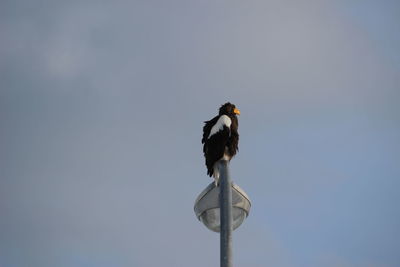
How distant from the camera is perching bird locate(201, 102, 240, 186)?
10.6m

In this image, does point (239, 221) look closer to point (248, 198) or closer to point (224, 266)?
point (248, 198)

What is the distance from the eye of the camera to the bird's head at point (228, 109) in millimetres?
12484

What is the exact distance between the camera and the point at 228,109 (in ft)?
41.3

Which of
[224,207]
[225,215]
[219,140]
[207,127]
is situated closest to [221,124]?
[207,127]

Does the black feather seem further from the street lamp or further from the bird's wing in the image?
the street lamp

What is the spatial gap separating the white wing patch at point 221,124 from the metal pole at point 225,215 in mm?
3883

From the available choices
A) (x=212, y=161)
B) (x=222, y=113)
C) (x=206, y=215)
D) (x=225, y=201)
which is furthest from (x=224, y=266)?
(x=222, y=113)

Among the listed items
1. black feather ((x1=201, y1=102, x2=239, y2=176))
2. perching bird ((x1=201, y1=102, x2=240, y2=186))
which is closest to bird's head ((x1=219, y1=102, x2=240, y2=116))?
perching bird ((x1=201, y1=102, x2=240, y2=186))

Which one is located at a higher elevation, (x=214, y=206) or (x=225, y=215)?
(x=214, y=206)

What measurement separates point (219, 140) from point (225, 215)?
403cm

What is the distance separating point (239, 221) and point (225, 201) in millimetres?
1114

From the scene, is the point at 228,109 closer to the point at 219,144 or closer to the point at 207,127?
the point at 207,127

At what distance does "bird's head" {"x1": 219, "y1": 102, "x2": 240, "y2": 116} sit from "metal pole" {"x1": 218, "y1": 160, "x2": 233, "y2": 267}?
5.06 metres

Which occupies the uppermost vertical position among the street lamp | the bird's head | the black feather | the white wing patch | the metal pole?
the bird's head
